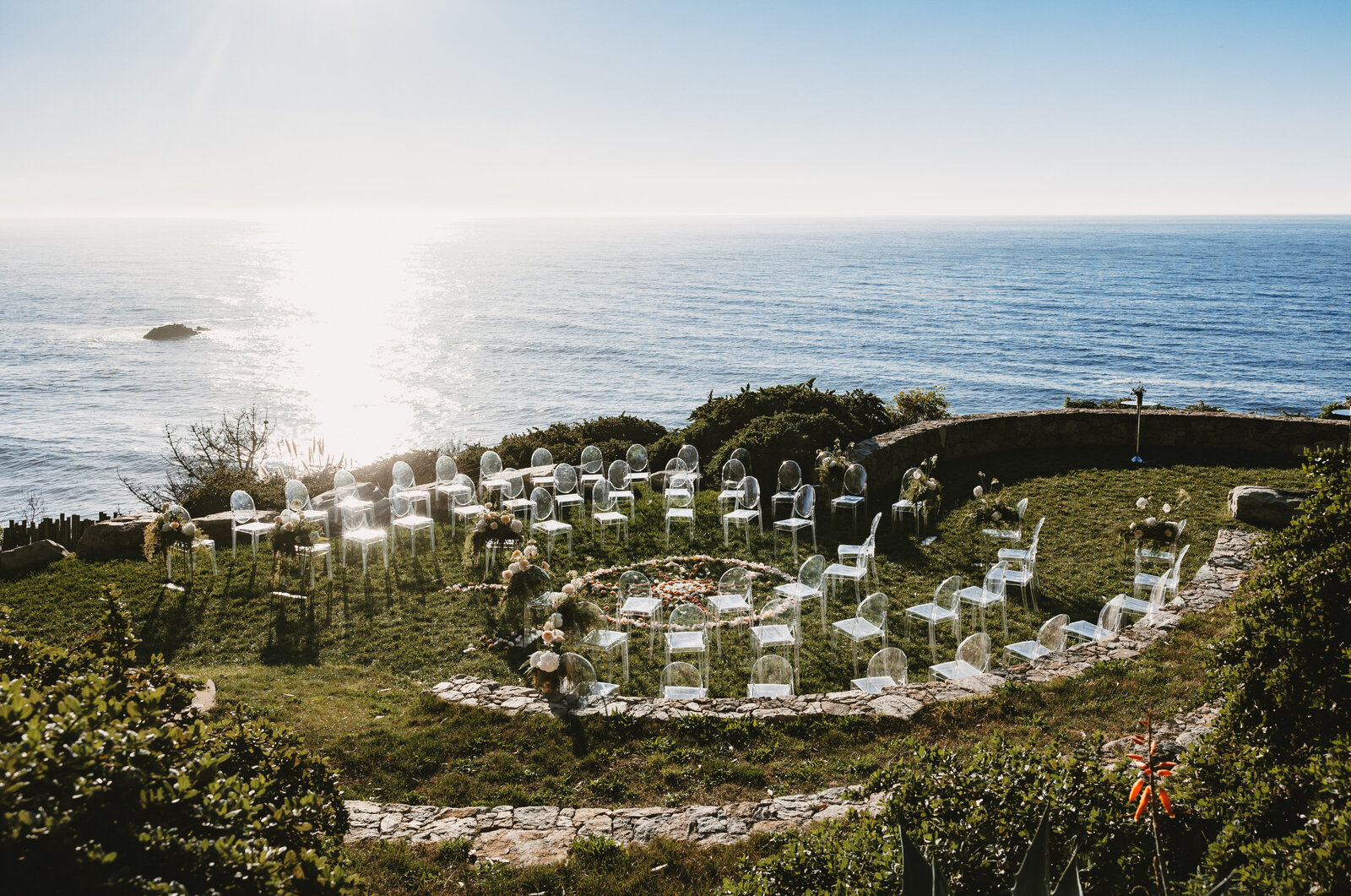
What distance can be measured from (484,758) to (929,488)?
831cm

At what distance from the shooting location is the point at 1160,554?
1062 centimetres

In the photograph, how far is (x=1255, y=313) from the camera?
71062 mm

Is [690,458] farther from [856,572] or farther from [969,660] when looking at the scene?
[969,660]

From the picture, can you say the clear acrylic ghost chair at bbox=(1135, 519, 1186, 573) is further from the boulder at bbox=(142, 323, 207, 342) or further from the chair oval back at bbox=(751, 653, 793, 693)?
the boulder at bbox=(142, 323, 207, 342)

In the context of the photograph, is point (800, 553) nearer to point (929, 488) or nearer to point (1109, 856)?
point (929, 488)

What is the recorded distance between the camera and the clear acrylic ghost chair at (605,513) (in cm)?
1247

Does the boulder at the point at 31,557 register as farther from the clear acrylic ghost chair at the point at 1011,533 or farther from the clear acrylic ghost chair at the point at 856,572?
the clear acrylic ghost chair at the point at 1011,533

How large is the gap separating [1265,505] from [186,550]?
1565 centimetres

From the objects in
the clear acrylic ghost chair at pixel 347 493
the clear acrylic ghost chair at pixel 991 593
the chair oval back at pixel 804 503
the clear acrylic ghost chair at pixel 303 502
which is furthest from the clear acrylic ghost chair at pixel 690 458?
the clear acrylic ghost chair at pixel 303 502

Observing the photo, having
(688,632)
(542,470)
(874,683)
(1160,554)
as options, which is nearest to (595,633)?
(688,632)

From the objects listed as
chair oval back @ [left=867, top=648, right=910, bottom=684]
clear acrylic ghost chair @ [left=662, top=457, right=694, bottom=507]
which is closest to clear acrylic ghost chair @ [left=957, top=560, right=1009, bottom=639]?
chair oval back @ [left=867, top=648, right=910, bottom=684]

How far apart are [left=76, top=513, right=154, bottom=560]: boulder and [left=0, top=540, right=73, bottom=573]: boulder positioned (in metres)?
0.29

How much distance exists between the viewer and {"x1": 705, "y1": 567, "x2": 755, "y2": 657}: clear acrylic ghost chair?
29.3 ft

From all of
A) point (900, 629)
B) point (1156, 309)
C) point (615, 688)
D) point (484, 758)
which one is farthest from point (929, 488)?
point (1156, 309)
